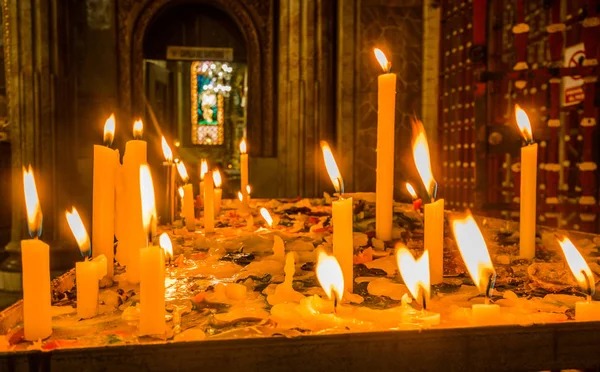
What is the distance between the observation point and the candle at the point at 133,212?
5.01 feet

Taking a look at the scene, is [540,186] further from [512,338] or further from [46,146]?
[46,146]

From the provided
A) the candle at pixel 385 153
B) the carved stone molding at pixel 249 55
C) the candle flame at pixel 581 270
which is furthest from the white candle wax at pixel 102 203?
the carved stone molding at pixel 249 55

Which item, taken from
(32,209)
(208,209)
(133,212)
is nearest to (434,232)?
(133,212)

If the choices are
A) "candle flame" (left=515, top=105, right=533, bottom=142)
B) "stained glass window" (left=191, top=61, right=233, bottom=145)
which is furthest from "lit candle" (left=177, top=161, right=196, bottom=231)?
"stained glass window" (left=191, top=61, right=233, bottom=145)

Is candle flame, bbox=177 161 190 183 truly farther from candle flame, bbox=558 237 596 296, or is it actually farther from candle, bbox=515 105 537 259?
candle flame, bbox=558 237 596 296

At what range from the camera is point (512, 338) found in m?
0.96

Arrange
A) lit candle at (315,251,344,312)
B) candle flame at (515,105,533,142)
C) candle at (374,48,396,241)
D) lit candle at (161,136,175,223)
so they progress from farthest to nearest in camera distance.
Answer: lit candle at (161,136,175,223) < candle at (374,48,396,241) < candle flame at (515,105,533,142) < lit candle at (315,251,344,312)

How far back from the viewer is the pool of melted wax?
105 cm

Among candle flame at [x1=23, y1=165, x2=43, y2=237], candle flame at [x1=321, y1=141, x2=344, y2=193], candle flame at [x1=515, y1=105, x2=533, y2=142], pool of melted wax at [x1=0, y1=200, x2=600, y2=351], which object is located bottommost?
pool of melted wax at [x1=0, y1=200, x2=600, y2=351]

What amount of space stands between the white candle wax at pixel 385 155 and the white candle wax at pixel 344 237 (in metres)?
0.68

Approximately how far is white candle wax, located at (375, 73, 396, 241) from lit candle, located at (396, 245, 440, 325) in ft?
2.64

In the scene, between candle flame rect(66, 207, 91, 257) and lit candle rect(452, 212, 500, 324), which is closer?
lit candle rect(452, 212, 500, 324)

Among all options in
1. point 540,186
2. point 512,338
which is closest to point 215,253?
point 512,338

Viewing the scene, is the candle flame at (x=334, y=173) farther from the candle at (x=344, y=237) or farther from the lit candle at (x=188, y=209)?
the lit candle at (x=188, y=209)
